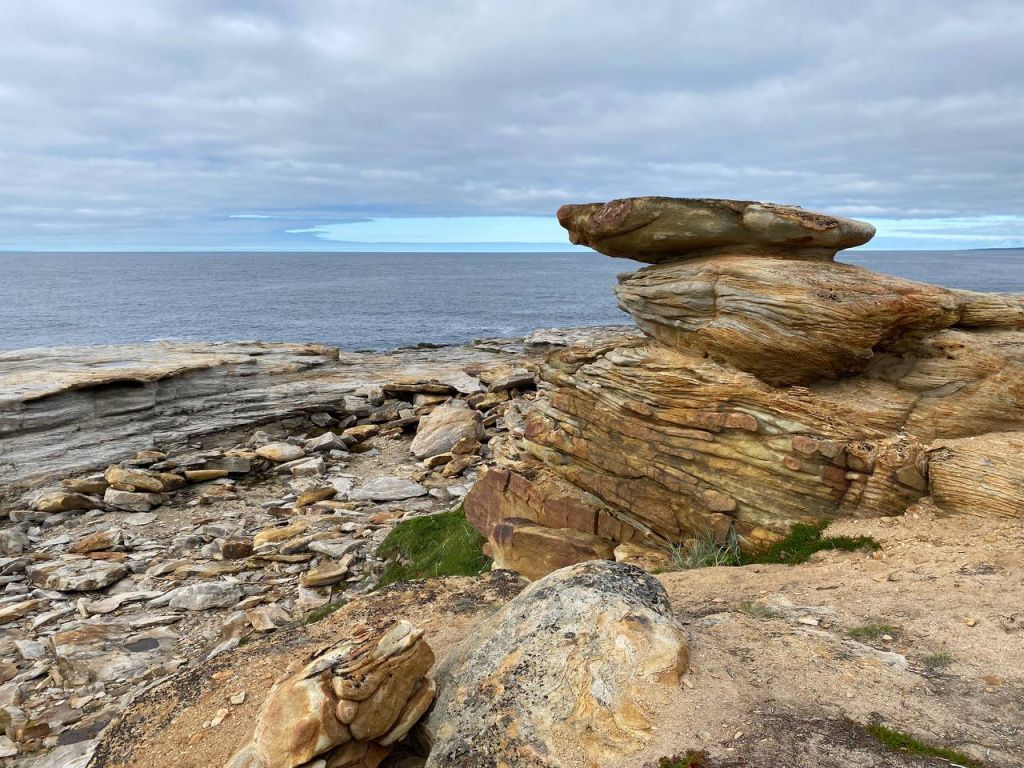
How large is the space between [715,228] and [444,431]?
1495cm

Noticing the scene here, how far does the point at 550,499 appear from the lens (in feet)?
52.2

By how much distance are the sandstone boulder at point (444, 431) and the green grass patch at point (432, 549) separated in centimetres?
651

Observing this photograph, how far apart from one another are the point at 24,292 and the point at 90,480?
418 ft

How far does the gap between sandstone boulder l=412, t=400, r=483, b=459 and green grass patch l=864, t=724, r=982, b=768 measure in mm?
20319

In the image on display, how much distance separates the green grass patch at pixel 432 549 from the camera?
56.2ft

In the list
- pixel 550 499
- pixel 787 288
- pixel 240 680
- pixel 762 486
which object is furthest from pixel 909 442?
pixel 240 680

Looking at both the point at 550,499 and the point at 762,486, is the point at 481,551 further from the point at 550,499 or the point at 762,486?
the point at 762,486

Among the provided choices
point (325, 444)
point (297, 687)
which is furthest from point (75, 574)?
point (297, 687)

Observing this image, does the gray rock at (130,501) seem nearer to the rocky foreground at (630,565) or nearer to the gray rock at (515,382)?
the rocky foreground at (630,565)

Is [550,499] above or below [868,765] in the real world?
below

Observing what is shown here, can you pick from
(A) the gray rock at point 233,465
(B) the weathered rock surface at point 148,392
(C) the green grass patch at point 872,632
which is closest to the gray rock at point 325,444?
(B) the weathered rock surface at point 148,392

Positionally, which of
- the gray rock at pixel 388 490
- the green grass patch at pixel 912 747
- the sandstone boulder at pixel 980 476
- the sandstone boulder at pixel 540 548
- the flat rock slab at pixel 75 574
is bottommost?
the flat rock slab at pixel 75 574

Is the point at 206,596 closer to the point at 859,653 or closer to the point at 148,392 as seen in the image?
the point at 859,653

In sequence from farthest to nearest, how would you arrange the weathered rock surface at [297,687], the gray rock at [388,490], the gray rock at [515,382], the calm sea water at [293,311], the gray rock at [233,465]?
1. the calm sea water at [293,311]
2. the gray rock at [515,382]
3. the gray rock at [233,465]
4. the gray rock at [388,490]
5. the weathered rock surface at [297,687]
